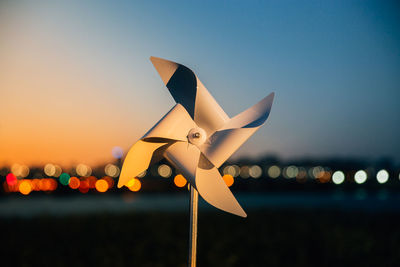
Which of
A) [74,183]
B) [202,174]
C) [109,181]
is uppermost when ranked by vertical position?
[202,174]

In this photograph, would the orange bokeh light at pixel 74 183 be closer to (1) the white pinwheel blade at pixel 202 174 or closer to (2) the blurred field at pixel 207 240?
(2) the blurred field at pixel 207 240

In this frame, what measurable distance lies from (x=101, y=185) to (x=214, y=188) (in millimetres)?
66594

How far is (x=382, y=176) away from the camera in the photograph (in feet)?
211

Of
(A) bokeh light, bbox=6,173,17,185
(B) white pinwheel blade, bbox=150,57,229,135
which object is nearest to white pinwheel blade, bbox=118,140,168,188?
(B) white pinwheel blade, bbox=150,57,229,135

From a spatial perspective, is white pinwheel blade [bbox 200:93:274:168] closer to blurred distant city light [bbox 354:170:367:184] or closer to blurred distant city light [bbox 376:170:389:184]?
blurred distant city light [bbox 376:170:389:184]

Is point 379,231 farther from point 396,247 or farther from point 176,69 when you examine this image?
point 176,69

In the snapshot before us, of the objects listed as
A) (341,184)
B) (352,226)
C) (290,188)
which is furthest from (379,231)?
(341,184)

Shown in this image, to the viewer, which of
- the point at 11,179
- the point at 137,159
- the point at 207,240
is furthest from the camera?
the point at 11,179

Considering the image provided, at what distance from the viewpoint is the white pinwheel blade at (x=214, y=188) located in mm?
3592

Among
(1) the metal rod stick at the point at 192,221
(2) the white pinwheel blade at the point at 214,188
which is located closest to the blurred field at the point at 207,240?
(1) the metal rod stick at the point at 192,221

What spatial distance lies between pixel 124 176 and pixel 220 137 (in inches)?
38.1

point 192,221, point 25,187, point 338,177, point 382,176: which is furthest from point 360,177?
point 192,221

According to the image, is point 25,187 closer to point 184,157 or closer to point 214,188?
point 184,157

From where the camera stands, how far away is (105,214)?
423 inches
